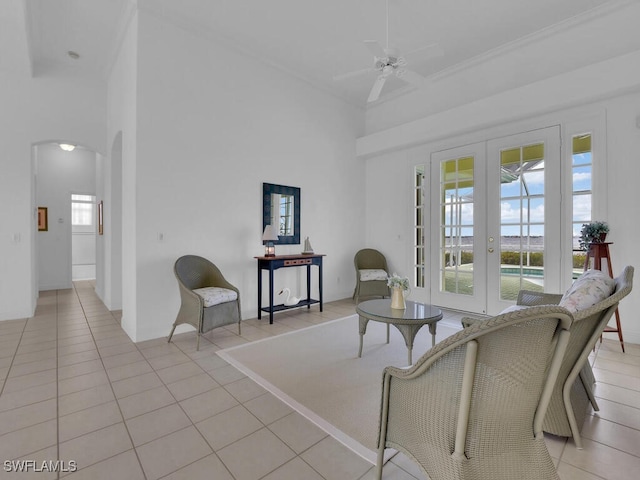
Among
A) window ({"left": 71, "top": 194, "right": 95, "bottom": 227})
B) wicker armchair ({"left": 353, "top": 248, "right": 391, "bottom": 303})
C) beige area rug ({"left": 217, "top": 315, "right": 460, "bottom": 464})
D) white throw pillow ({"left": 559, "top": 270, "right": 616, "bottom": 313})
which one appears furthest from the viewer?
window ({"left": 71, "top": 194, "right": 95, "bottom": 227})

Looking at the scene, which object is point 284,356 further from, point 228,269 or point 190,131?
point 190,131

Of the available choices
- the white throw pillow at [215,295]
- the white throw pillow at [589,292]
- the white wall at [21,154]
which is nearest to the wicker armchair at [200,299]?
the white throw pillow at [215,295]

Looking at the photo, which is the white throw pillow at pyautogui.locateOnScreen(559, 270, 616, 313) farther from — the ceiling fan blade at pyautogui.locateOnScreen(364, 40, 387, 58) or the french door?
the ceiling fan blade at pyautogui.locateOnScreen(364, 40, 387, 58)

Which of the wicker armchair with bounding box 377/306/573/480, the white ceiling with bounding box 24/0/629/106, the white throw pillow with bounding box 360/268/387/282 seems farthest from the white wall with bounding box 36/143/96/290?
the wicker armchair with bounding box 377/306/573/480

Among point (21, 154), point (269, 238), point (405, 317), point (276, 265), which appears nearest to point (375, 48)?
point (405, 317)

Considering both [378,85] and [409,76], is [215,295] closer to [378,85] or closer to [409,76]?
[378,85]

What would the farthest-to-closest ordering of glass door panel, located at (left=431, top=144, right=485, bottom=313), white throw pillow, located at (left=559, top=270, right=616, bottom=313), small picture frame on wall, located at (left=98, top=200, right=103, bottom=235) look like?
small picture frame on wall, located at (left=98, top=200, right=103, bottom=235) → glass door panel, located at (left=431, top=144, right=485, bottom=313) → white throw pillow, located at (left=559, top=270, right=616, bottom=313)

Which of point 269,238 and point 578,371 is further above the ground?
point 269,238

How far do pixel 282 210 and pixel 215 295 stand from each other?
1.84 metres

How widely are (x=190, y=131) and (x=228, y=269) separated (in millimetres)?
1779

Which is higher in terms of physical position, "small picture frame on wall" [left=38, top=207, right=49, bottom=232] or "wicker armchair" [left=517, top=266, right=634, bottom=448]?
"small picture frame on wall" [left=38, top=207, right=49, bottom=232]

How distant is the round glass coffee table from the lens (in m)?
2.59

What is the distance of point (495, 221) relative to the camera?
4.27 meters

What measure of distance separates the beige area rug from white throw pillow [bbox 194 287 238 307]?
51 centimetres
